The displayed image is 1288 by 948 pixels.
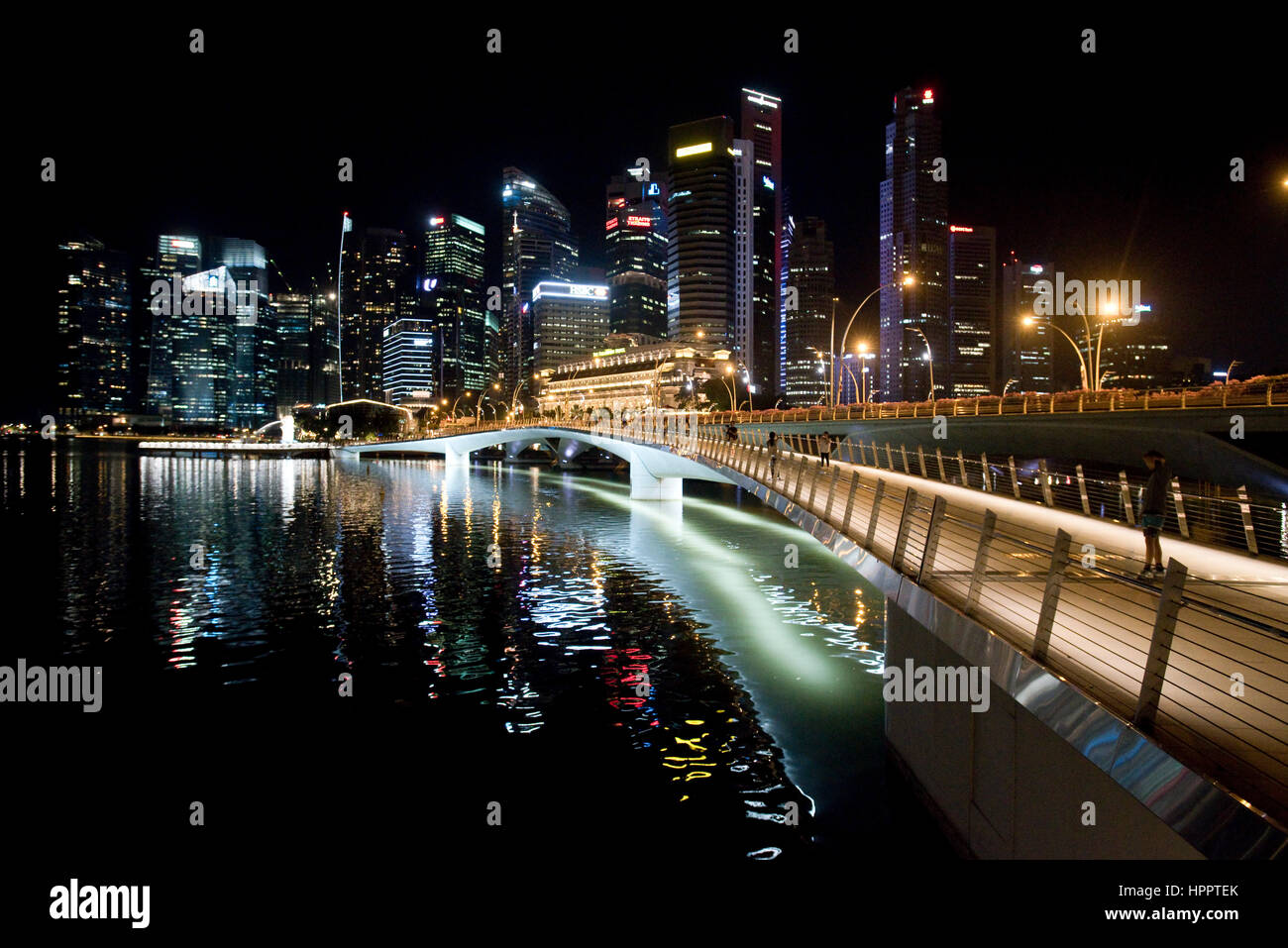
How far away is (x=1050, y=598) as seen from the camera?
20.4 ft

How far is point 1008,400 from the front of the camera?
53062mm

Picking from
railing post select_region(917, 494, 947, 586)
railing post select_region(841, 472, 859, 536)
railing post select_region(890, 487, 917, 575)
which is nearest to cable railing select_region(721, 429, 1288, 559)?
railing post select_region(841, 472, 859, 536)

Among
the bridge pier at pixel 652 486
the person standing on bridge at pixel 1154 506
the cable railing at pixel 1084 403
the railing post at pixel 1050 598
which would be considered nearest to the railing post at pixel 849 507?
the person standing on bridge at pixel 1154 506

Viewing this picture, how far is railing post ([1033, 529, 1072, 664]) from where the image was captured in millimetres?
6129

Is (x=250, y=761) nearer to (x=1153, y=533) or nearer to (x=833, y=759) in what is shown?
(x=833, y=759)

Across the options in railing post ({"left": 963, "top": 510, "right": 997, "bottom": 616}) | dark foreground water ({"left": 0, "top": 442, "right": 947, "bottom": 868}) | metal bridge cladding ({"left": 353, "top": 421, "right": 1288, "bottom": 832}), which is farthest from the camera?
dark foreground water ({"left": 0, "top": 442, "right": 947, "bottom": 868})

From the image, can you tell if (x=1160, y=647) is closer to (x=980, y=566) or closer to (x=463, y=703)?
(x=980, y=566)

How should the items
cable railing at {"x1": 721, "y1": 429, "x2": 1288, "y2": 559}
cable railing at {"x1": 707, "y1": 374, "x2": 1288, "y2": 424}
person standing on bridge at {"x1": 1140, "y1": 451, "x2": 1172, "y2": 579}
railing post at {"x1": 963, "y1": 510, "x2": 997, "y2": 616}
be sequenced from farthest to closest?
cable railing at {"x1": 707, "y1": 374, "x2": 1288, "y2": 424} < cable railing at {"x1": 721, "y1": 429, "x2": 1288, "y2": 559} < person standing on bridge at {"x1": 1140, "y1": 451, "x2": 1172, "y2": 579} < railing post at {"x1": 963, "y1": 510, "x2": 997, "y2": 616}

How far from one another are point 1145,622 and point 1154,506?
22.7 ft

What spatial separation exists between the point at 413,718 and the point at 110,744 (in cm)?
437

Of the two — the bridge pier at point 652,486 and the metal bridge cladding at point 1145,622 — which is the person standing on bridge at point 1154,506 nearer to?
the metal bridge cladding at point 1145,622

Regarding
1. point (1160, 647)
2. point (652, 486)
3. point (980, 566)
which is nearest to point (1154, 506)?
point (980, 566)

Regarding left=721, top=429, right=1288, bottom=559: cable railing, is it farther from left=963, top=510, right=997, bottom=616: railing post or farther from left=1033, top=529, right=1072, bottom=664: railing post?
left=1033, top=529, right=1072, bottom=664: railing post

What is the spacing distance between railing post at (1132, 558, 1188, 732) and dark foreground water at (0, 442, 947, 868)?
502 cm
